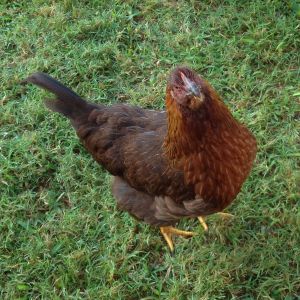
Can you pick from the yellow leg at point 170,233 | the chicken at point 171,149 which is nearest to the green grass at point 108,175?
the yellow leg at point 170,233

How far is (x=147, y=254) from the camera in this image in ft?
9.77

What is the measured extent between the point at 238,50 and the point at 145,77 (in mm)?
722

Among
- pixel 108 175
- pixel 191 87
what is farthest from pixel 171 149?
pixel 108 175

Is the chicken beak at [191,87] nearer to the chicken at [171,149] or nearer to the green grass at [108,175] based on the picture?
the chicken at [171,149]

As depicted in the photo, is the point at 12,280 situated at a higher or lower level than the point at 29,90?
lower

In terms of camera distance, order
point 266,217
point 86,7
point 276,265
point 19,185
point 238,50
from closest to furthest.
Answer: point 276,265, point 266,217, point 19,185, point 238,50, point 86,7

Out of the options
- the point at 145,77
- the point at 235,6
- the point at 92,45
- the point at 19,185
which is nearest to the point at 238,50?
the point at 235,6

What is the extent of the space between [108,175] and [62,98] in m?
0.70

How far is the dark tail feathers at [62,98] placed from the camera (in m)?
2.75

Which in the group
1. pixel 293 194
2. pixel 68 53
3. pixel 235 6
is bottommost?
pixel 293 194

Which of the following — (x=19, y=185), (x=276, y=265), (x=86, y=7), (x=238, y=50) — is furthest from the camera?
(x=86, y=7)

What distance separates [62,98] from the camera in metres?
2.78

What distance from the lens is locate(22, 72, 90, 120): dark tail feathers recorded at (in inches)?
108

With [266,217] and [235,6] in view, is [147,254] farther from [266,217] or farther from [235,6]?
[235,6]
